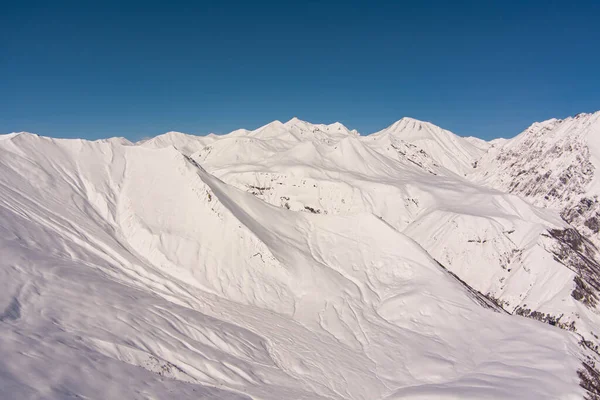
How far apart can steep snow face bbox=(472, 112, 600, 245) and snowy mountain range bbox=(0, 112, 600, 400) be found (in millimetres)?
22594

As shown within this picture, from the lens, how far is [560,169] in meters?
105

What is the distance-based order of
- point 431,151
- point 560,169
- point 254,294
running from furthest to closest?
point 431,151
point 560,169
point 254,294

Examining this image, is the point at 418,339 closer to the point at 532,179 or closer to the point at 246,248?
the point at 246,248

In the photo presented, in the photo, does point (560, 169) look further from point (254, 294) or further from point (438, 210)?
point (254, 294)

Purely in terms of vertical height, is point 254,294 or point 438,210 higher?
point 438,210

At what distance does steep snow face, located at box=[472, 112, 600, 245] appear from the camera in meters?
92.2

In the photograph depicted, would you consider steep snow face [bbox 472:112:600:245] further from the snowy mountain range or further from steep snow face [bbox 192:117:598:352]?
the snowy mountain range

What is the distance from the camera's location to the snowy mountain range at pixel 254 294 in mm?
19297

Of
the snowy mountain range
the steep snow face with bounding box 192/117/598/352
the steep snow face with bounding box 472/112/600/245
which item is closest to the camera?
the snowy mountain range

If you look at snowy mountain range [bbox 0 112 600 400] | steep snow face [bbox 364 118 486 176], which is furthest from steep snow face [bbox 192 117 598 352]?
steep snow face [bbox 364 118 486 176]

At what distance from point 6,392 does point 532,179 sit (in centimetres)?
13275

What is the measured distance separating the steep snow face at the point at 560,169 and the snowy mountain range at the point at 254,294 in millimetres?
22594

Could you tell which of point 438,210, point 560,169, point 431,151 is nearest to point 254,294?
point 438,210

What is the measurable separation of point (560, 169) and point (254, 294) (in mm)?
108951
